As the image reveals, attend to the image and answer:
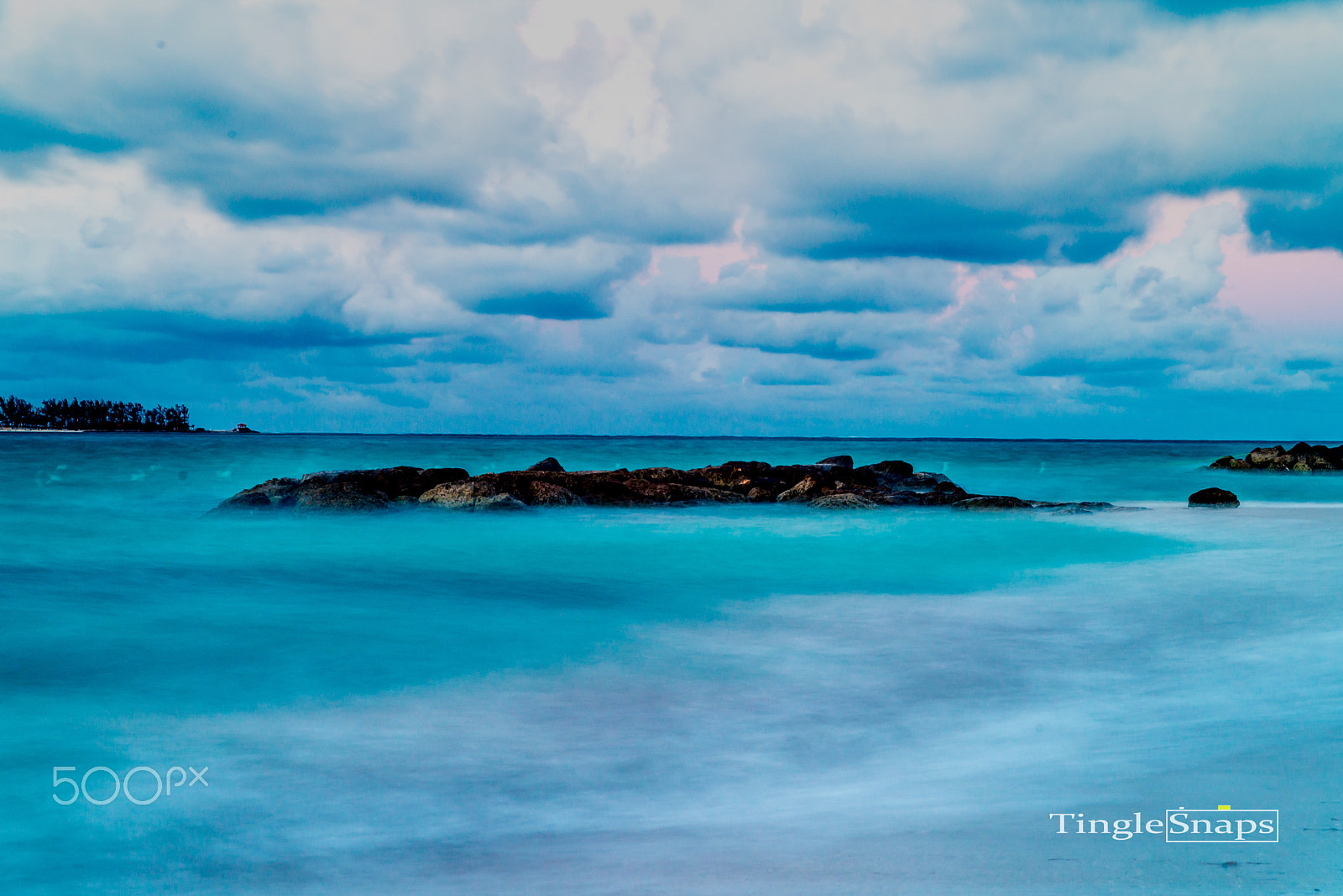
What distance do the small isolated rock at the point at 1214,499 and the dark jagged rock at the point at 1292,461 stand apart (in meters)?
24.7

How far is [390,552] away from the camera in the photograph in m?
17.7

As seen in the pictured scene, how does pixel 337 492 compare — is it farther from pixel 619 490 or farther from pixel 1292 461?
pixel 1292 461

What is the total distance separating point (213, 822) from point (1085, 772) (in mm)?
5395

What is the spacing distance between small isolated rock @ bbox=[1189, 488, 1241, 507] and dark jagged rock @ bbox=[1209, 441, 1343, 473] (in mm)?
24676

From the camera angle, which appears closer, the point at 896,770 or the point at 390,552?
the point at 896,770

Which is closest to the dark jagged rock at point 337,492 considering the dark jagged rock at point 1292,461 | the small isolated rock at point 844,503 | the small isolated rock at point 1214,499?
the small isolated rock at point 844,503

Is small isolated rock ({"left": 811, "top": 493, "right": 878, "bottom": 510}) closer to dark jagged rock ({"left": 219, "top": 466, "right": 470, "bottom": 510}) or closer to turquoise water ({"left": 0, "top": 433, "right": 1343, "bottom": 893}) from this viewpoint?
turquoise water ({"left": 0, "top": 433, "right": 1343, "bottom": 893})

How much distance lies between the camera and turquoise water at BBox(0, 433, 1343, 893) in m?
4.65

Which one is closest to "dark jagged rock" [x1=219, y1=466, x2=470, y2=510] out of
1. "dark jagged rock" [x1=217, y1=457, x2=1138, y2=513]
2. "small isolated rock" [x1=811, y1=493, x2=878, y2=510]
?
"dark jagged rock" [x1=217, y1=457, x2=1138, y2=513]

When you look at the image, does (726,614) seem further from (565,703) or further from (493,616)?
(565,703)

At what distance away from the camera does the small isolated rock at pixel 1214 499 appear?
1113 inches

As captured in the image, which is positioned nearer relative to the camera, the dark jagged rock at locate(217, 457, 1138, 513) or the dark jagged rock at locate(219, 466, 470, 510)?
the dark jagged rock at locate(219, 466, 470, 510)

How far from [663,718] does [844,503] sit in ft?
61.8

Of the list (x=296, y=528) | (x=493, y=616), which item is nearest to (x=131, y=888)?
(x=493, y=616)
